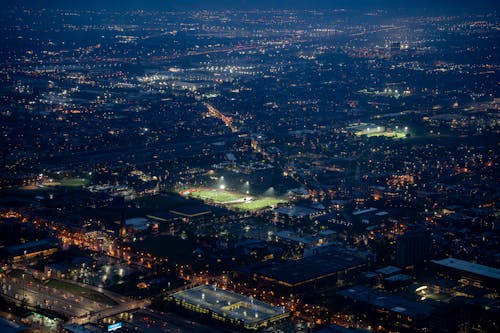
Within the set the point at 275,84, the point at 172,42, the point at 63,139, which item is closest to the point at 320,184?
the point at 63,139

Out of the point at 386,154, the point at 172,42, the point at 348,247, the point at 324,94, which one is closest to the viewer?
the point at 348,247

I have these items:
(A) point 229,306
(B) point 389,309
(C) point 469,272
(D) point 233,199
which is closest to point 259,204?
(D) point 233,199

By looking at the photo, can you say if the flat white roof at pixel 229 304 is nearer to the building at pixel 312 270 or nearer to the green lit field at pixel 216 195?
the building at pixel 312 270

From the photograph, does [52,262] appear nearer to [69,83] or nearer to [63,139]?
[63,139]

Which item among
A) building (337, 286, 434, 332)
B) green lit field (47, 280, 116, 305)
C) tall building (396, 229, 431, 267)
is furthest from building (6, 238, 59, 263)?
tall building (396, 229, 431, 267)

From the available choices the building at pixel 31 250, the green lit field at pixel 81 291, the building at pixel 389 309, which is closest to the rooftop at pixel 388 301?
the building at pixel 389 309

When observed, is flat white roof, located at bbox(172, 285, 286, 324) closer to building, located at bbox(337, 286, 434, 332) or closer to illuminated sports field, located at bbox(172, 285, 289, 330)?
illuminated sports field, located at bbox(172, 285, 289, 330)
